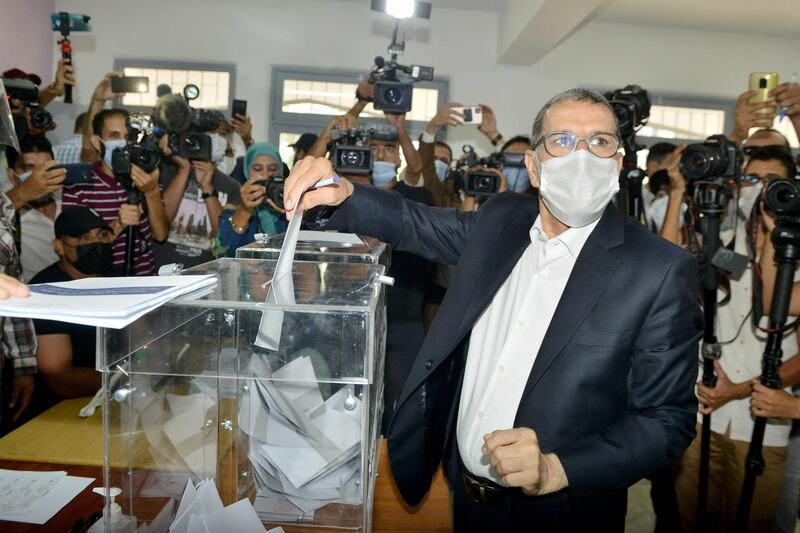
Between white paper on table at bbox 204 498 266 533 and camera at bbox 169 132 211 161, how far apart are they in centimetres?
248

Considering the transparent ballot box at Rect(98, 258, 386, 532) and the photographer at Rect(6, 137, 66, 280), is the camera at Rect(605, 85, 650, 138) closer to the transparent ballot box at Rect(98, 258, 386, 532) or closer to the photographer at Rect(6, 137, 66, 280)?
the transparent ballot box at Rect(98, 258, 386, 532)

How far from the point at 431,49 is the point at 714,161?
5.01 metres

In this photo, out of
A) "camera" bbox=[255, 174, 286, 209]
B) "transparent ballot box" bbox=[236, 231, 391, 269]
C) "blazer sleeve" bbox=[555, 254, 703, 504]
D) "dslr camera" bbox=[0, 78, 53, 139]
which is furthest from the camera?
"dslr camera" bbox=[0, 78, 53, 139]

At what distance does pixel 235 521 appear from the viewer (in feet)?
2.86

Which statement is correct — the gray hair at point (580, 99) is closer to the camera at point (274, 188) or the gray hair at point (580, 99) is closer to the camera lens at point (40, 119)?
the camera at point (274, 188)

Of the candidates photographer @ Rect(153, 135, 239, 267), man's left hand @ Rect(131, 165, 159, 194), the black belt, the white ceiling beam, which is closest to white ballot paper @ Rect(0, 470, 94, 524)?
the black belt

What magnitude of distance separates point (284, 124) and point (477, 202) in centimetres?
381

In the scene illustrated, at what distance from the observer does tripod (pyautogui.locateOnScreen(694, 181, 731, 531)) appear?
6.95 ft

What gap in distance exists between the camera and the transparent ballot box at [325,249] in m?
1.49

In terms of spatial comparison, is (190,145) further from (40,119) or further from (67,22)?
(67,22)

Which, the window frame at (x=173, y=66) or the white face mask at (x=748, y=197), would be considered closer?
the white face mask at (x=748, y=197)

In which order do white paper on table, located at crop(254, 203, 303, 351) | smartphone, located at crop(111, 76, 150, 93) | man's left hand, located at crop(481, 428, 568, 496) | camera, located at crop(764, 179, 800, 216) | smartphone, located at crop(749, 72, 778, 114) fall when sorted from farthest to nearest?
1. smartphone, located at crop(111, 76, 150, 93)
2. smartphone, located at crop(749, 72, 778, 114)
3. camera, located at crop(764, 179, 800, 216)
4. man's left hand, located at crop(481, 428, 568, 496)
5. white paper on table, located at crop(254, 203, 303, 351)

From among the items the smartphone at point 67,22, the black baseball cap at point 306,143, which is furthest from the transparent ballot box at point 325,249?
the smartphone at point 67,22

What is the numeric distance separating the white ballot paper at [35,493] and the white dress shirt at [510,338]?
778 millimetres
